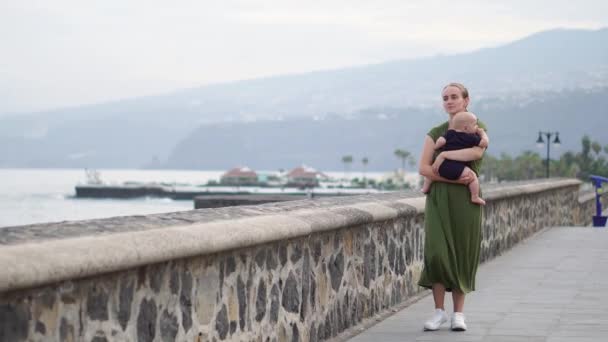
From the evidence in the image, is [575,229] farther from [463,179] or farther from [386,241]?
[463,179]

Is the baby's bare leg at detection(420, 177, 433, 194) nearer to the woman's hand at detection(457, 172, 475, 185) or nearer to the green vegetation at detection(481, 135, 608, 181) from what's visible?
the woman's hand at detection(457, 172, 475, 185)

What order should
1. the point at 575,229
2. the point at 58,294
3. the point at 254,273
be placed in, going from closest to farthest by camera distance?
the point at 58,294 → the point at 254,273 → the point at 575,229

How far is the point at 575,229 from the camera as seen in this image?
20516 mm

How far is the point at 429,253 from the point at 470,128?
86 centimetres

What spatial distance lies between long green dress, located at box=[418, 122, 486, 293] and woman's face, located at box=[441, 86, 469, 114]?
0.22 metres

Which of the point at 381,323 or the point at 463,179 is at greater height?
the point at 463,179

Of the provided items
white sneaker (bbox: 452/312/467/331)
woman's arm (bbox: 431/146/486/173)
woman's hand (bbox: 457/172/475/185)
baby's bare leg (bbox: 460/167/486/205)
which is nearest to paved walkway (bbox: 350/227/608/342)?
white sneaker (bbox: 452/312/467/331)

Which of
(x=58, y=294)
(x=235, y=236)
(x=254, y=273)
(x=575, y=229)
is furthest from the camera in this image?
(x=575, y=229)

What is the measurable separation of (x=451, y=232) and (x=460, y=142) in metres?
0.60

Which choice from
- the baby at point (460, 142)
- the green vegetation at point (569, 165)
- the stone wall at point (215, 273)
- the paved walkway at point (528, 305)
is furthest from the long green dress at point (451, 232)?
the green vegetation at point (569, 165)

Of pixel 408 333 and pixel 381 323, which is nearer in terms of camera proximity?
pixel 408 333

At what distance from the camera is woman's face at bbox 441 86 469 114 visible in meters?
7.37

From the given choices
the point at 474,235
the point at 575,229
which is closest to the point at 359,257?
the point at 474,235

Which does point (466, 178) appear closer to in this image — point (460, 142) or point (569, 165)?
point (460, 142)
